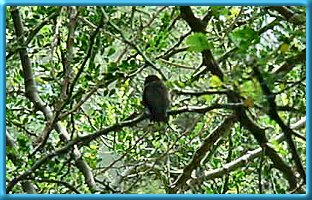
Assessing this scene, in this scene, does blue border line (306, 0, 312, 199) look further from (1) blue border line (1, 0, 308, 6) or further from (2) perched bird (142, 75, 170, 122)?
(2) perched bird (142, 75, 170, 122)

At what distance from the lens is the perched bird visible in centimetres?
94

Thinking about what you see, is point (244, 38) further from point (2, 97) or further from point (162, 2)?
point (2, 97)

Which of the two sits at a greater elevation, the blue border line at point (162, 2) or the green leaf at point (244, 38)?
the blue border line at point (162, 2)

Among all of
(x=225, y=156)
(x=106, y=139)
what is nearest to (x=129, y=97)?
(x=106, y=139)

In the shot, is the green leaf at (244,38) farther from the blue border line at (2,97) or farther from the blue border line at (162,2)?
the blue border line at (2,97)

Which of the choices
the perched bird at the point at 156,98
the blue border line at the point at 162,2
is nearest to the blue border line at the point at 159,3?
the blue border line at the point at 162,2

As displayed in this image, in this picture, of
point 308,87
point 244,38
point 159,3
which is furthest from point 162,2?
point 308,87

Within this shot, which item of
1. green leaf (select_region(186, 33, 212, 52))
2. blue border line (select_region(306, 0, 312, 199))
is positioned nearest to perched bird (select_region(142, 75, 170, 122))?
green leaf (select_region(186, 33, 212, 52))

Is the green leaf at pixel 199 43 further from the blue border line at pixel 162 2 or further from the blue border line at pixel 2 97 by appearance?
the blue border line at pixel 2 97

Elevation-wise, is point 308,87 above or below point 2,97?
below

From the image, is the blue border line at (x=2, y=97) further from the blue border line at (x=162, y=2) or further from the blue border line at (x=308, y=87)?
the blue border line at (x=308, y=87)

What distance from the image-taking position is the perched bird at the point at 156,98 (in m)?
0.94

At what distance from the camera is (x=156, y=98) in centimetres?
94

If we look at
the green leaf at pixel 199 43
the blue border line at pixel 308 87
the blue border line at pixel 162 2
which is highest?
the blue border line at pixel 162 2
